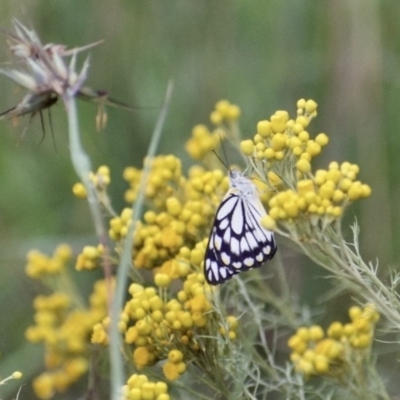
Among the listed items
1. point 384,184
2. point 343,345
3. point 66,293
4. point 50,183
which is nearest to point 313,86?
point 384,184

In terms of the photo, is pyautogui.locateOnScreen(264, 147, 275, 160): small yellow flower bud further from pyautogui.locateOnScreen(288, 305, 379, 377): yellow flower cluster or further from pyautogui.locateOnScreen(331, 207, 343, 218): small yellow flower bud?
pyautogui.locateOnScreen(288, 305, 379, 377): yellow flower cluster

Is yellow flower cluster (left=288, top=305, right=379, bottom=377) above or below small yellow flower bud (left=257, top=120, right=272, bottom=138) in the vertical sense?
below

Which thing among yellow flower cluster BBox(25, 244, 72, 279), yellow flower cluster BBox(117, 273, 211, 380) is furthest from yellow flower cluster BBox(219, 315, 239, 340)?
yellow flower cluster BBox(25, 244, 72, 279)

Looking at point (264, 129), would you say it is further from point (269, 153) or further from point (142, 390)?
point (142, 390)

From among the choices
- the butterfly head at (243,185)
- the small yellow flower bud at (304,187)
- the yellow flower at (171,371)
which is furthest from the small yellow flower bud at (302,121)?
the yellow flower at (171,371)

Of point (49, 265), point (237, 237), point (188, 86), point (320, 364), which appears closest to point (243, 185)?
point (237, 237)

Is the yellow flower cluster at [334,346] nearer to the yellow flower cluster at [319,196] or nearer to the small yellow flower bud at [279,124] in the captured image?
the yellow flower cluster at [319,196]

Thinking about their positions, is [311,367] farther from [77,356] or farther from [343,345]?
[77,356]
